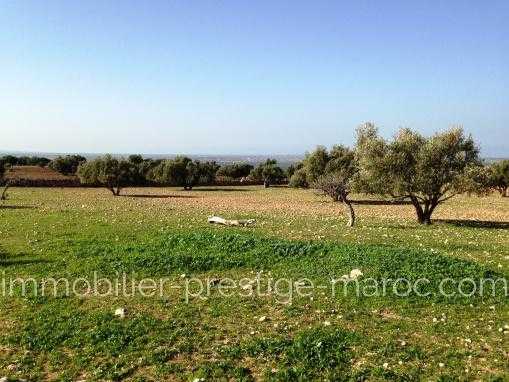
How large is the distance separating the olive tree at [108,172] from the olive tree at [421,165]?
52890 mm

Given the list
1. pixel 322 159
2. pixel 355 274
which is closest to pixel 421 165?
pixel 355 274

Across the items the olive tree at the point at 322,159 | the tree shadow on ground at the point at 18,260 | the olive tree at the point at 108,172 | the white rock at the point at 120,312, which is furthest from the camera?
the olive tree at the point at 108,172

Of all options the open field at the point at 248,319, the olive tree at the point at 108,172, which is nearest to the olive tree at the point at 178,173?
the olive tree at the point at 108,172

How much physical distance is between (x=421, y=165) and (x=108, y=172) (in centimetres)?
5825

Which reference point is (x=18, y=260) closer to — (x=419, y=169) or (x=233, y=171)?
(x=419, y=169)

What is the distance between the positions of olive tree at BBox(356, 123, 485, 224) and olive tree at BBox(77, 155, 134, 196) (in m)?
52.9

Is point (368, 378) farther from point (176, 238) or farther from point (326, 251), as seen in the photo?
point (176, 238)

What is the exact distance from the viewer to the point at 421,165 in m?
33.2

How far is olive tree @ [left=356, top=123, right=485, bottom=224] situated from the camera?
109 ft

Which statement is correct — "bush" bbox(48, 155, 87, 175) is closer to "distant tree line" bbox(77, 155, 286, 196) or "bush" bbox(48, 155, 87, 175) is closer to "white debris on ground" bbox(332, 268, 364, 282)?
"distant tree line" bbox(77, 155, 286, 196)

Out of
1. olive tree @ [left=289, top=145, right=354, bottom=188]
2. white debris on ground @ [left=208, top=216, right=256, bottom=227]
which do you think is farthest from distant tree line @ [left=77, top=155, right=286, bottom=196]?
white debris on ground @ [left=208, top=216, right=256, bottom=227]

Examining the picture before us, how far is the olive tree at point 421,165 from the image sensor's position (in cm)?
3322

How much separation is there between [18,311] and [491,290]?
13349mm

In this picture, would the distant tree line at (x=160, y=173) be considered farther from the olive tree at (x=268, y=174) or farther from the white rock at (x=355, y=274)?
the white rock at (x=355, y=274)
